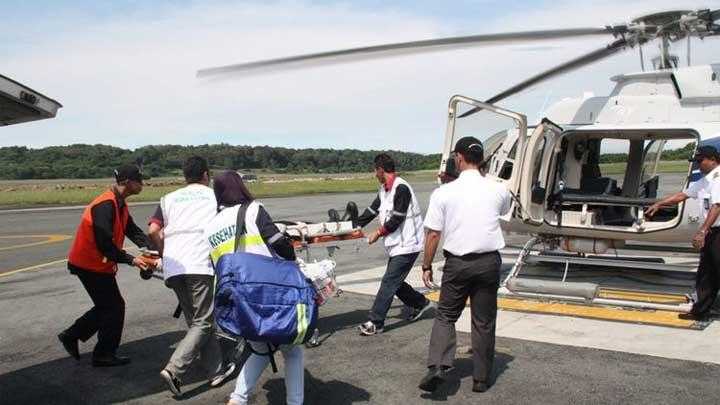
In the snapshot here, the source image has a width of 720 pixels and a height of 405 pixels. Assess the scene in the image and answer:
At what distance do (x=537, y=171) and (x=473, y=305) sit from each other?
4.52 metres

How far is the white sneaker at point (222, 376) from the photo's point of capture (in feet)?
16.6

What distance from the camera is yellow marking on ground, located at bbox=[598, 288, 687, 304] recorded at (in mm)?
7400

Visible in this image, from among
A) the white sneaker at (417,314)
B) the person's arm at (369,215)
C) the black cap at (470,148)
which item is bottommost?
the white sneaker at (417,314)

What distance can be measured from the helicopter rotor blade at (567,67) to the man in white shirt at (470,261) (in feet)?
11.3

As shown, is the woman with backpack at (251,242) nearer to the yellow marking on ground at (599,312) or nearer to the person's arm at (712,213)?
the yellow marking on ground at (599,312)

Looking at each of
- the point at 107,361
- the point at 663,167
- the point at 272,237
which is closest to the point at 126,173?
the point at 107,361

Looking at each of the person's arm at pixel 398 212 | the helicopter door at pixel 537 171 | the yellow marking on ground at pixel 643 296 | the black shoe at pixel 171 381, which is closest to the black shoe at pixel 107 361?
the black shoe at pixel 171 381

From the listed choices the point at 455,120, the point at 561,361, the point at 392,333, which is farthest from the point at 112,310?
the point at 455,120

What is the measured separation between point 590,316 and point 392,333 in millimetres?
2204

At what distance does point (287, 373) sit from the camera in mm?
4102

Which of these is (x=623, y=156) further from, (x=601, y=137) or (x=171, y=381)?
(x=171, y=381)

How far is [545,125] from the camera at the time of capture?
316 inches

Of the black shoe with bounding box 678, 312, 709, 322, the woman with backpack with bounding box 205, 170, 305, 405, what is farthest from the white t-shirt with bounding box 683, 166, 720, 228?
the woman with backpack with bounding box 205, 170, 305, 405

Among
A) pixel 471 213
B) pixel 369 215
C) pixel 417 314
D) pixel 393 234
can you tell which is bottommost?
pixel 417 314
